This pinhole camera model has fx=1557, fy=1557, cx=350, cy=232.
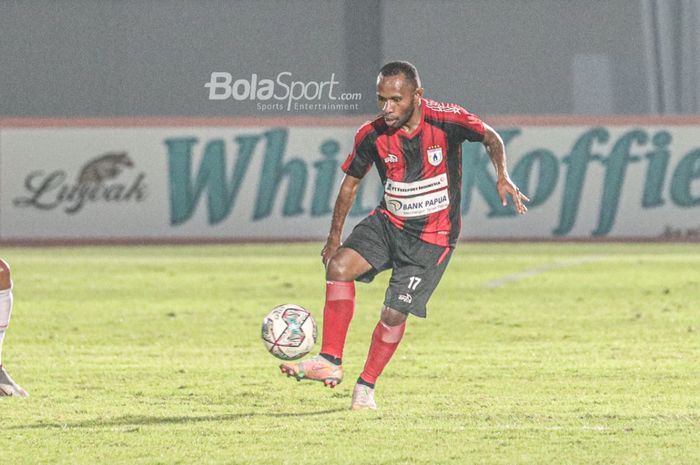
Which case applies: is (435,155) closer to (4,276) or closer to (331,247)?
(331,247)

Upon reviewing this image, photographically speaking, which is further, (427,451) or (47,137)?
(47,137)

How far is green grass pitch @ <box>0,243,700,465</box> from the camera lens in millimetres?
6477

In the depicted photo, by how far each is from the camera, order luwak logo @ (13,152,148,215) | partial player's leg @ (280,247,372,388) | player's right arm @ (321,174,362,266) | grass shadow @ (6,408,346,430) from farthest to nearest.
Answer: luwak logo @ (13,152,148,215)
player's right arm @ (321,174,362,266)
partial player's leg @ (280,247,372,388)
grass shadow @ (6,408,346,430)

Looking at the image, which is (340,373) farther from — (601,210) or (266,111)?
(266,111)

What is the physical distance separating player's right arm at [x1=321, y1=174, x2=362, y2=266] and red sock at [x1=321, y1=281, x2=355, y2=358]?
0.18 m

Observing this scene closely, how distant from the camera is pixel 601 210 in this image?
2200cm

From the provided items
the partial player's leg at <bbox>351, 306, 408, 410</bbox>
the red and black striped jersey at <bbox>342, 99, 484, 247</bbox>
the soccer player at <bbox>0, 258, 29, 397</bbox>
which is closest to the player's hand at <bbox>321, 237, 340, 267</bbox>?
the red and black striped jersey at <bbox>342, 99, 484, 247</bbox>

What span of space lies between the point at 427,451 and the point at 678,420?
4.96 ft

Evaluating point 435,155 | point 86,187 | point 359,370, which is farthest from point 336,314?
point 86,187

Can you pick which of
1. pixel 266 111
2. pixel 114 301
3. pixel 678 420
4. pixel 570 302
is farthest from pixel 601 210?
pixel 678 420

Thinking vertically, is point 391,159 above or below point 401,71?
below

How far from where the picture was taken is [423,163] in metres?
7.54

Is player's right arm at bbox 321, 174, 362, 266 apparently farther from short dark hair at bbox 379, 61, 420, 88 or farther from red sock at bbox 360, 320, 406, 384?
short dark hair at bbox 379, 61, 420, 88

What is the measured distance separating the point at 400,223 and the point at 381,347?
614 mm
